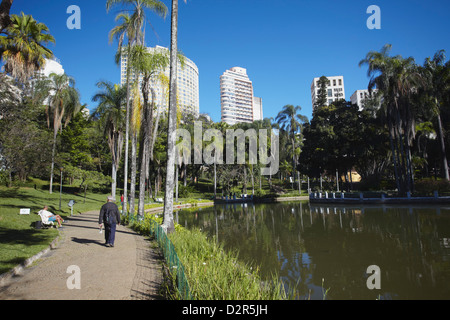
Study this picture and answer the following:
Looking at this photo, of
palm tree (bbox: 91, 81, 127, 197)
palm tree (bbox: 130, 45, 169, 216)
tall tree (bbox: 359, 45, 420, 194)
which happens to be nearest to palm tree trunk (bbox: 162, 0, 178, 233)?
palm tree (bbox: 130, 45, 169, 216)

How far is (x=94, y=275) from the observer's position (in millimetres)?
6457

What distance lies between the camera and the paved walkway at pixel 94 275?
5250 mm

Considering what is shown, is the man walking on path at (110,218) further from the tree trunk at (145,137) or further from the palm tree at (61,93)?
the palm tree at (61,93)

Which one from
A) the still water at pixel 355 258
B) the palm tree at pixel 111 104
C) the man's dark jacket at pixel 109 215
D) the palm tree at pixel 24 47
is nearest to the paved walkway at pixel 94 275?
the man's dark jacket at pixel 109 215

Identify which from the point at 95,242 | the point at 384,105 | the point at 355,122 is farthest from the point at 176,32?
the point at 355,122

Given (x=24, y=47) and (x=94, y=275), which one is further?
(x=24, y=47)

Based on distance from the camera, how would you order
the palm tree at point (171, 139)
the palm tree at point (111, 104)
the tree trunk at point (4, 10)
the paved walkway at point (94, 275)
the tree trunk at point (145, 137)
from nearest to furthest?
the paved walkway at point (94, 275)
the tree trunk at point (4, 10)
the palm tree at point (171, 139)
the tree trunk at point (145, 137)
the palm tree at point (111, 104)

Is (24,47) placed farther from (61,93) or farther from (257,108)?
(257,108)

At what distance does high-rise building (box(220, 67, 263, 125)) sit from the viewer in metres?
151

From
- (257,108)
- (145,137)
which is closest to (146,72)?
(145,137)

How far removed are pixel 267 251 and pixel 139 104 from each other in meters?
12.1

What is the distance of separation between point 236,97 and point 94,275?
154454 millimetres

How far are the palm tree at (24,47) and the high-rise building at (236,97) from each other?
132 metres
